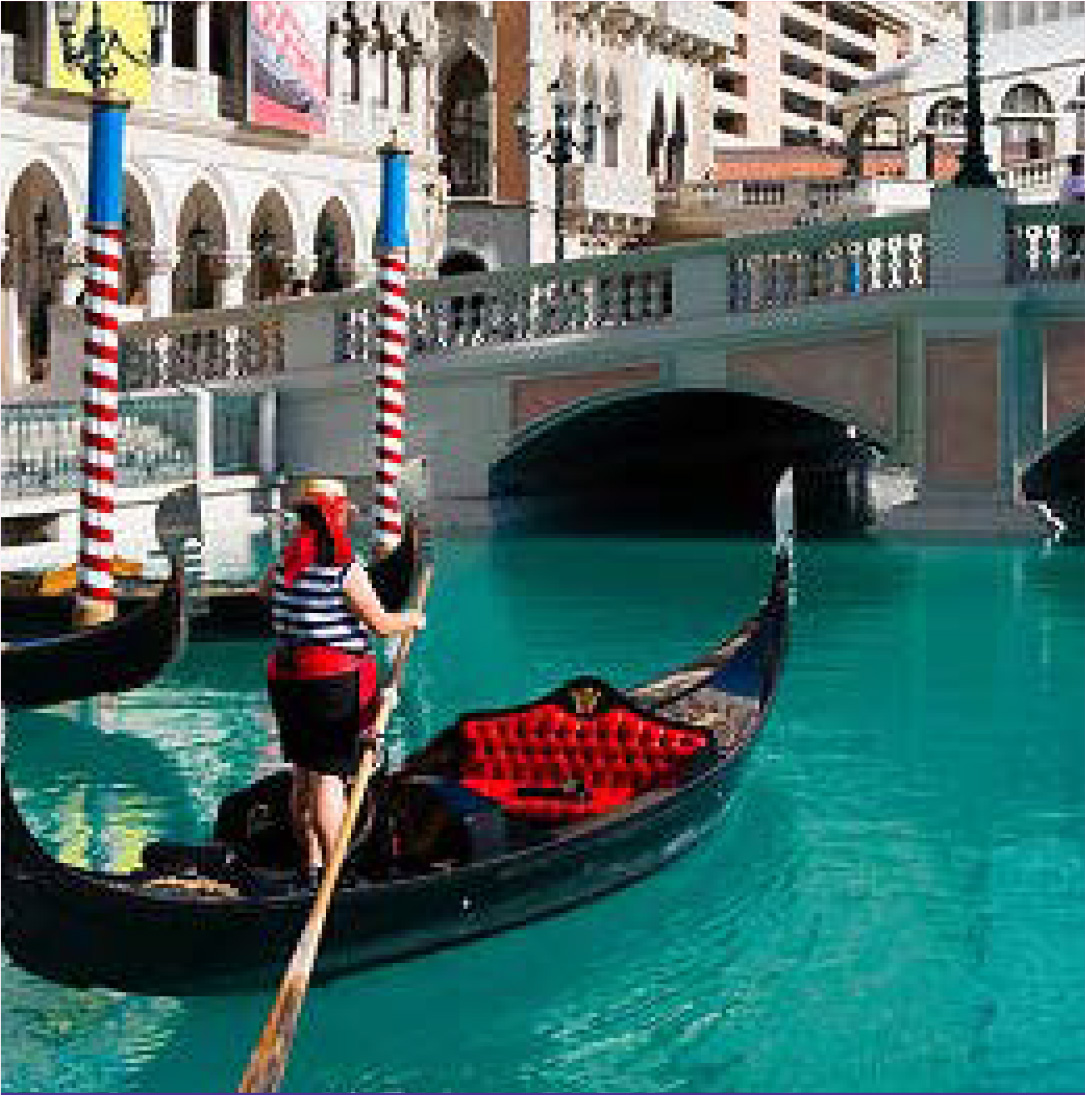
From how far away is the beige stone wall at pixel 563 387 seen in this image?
613 inches

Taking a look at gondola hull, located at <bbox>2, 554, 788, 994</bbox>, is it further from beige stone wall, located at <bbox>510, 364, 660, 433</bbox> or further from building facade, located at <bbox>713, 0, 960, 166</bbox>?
building facade, located at <bbox>713, 0, 960, 166</bbox>

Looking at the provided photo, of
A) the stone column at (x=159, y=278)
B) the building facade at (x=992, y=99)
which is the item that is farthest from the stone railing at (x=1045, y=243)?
the building facade at (x=992, y=99)

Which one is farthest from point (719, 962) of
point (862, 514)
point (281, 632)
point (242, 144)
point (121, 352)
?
point (242, 144)

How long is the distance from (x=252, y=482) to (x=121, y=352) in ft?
5.66

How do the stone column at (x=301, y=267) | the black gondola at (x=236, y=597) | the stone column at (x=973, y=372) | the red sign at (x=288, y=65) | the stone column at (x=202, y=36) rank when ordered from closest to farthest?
the black gondola at (x=236, y=597) → the stone column at (x=973, y=372) → the stone column at (x=202, y=36) → the red sign at (x=288, y=65) → the stone column at (x=301, y=267)

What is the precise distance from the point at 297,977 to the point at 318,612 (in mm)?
1002

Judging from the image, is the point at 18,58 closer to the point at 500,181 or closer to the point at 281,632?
the point at 500,181

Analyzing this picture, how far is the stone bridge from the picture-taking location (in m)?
14.4

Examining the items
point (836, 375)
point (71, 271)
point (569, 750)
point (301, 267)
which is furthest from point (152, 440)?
point (301, 267)

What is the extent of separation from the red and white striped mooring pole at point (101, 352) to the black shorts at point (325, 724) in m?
4.45

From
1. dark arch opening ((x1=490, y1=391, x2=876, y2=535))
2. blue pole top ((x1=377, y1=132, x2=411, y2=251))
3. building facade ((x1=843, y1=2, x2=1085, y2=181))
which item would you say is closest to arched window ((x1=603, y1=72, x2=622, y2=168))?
building facade ((x1=843, y1=2, x2=1085, y2=181))

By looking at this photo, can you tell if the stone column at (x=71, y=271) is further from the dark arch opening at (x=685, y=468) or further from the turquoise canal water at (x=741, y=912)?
the turquoise canal water at (x=741, y=912)

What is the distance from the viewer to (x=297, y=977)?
4.42 metres

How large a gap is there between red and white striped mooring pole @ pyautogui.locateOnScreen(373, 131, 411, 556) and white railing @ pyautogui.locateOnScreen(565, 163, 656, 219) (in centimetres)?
2138
